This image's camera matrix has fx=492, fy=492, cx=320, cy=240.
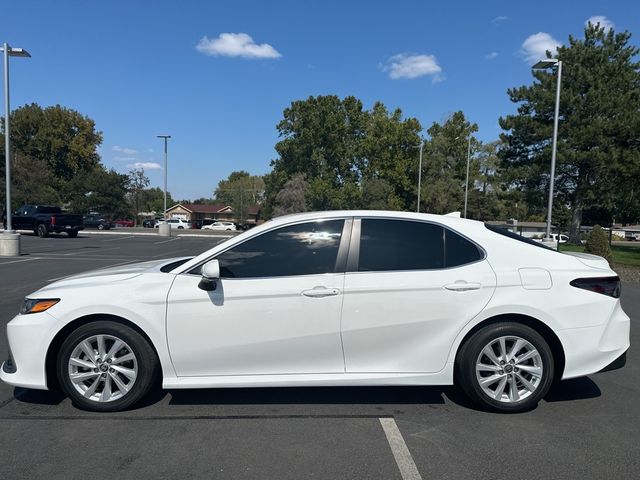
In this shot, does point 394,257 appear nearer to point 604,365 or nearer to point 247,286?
point 247,286

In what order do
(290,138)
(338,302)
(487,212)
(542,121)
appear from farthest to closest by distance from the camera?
(487,212)
(290,138)
(542,121)
(338,302)

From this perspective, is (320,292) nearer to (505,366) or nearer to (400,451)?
(400,451)

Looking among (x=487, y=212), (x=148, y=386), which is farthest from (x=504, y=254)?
(x=487, y=212)

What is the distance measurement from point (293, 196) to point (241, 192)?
32373 millimetres

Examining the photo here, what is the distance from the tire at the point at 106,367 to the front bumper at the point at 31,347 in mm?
131

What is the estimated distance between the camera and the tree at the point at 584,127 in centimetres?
2770

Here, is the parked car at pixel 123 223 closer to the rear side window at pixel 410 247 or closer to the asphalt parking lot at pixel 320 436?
the asphalt parking lot at pixel 320 436

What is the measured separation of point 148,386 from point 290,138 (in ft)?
196

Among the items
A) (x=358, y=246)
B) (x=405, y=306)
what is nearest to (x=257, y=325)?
(x=358, y=246)

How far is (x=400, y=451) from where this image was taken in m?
3.38

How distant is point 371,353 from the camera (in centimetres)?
396

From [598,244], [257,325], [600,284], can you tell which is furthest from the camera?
[598,244]

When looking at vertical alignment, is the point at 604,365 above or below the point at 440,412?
above

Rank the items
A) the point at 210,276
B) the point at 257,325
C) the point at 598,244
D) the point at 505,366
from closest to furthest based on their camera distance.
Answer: the point at 210,276 → the point at 257,325 → the point at 505,366 → the point at 598,244
